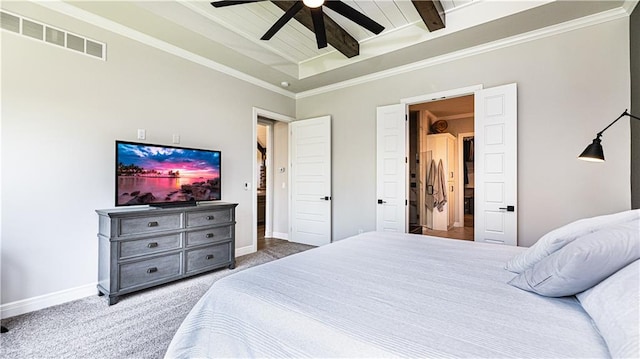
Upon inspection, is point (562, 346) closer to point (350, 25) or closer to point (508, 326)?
point (508, 326)

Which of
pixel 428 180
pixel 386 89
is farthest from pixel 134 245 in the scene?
pixel 428 180

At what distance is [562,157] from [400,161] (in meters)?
1.78

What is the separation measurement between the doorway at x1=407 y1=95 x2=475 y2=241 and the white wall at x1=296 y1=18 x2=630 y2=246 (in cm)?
208

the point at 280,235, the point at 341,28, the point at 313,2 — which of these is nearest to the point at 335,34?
the point at 341,28

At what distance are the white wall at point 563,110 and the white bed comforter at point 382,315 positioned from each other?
2.12 meters

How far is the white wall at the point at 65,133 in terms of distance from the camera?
2.39 m

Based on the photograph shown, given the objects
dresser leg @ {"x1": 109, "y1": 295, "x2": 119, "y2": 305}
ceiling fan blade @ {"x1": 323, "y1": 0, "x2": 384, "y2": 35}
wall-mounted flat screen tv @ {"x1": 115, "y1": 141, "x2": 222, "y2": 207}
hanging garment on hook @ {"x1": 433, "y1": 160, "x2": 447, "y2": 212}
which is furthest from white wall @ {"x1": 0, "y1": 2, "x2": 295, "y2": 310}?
hanging garment on hook @ {"x1": 433, "y1": 160, "x2": 447, "y2": 212}

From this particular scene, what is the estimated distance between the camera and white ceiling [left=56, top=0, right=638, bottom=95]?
2.74 metres

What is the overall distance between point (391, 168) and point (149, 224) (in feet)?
10.2

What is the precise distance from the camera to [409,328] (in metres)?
0.91

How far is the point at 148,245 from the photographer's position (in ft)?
9.12

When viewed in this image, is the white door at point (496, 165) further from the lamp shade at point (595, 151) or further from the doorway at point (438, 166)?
the doorway at point (438, 166)

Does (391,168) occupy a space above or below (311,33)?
below

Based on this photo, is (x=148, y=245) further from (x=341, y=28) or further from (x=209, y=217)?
(x=341, y=28)
